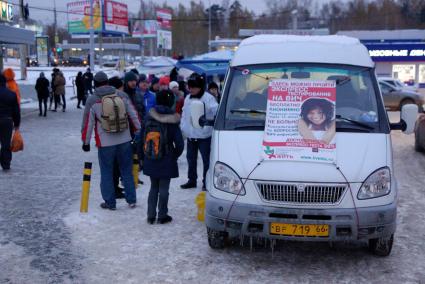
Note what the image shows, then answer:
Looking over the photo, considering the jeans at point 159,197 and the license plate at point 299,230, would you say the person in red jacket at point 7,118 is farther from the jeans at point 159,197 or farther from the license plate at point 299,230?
the license plate at point 299,230

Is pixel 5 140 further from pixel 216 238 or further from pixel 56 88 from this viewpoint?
pixel 56 88

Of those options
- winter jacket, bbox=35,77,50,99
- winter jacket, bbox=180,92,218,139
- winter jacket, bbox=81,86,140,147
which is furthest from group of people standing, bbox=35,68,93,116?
winter jacket, bbox=81,86,140,147

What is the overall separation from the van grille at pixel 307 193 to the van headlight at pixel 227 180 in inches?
10.9

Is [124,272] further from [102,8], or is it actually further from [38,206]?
[102,8]

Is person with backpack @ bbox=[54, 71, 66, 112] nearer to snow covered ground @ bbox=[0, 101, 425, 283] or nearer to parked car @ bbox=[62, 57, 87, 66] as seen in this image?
snow covered ground @ bbox=[0, 101, 425, 283]

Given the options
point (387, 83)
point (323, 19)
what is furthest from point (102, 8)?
point (323, 19)

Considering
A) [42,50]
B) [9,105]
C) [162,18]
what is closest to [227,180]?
[9,105]

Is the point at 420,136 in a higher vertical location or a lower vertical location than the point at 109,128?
lower

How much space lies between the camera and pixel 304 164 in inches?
199

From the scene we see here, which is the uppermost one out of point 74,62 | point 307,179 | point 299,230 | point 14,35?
point 14,35

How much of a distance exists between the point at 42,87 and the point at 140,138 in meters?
13.5

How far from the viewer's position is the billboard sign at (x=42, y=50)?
190 ft

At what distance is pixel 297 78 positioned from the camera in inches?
228

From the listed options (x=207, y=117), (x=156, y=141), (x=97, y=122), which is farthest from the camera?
(x=207, y=117)
